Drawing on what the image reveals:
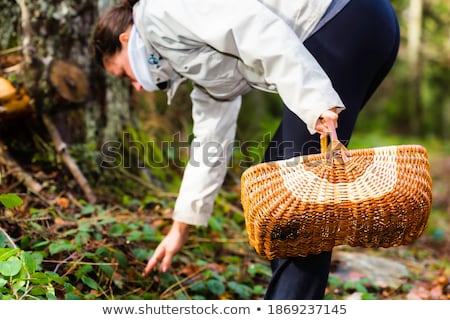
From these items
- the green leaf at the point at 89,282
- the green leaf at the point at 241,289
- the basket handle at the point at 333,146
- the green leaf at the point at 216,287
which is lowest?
the green leaf at the point at 241,289

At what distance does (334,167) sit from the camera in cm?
179

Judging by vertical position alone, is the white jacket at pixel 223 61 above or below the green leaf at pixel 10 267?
above

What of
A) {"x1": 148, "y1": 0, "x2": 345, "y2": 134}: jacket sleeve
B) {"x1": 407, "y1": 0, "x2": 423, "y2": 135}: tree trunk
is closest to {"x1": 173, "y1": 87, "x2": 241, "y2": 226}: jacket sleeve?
{"x1": 148, "y1": 0, "x2": 345, "y2": 134}: jacket sleeve

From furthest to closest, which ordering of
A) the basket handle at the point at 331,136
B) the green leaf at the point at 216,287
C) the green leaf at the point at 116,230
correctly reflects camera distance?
the green leaf at the point at 116,230
the green leaf at the point at 216,287
the basket handle at the point at 331,136

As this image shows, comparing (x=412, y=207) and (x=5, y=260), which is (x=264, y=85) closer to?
(x=412, y=207)

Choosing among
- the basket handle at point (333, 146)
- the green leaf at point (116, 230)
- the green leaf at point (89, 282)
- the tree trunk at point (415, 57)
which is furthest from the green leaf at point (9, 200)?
the tree trunk at point (415, 57)

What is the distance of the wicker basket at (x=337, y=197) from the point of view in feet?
5.68

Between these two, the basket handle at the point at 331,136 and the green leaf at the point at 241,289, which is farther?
the green leaf at the point at 241,289

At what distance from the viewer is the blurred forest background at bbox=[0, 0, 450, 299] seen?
2490 mm

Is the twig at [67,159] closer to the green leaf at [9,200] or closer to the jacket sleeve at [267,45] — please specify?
the green leaf at [9,200]

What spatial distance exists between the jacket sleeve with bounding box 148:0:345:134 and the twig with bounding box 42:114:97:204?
1546 mm

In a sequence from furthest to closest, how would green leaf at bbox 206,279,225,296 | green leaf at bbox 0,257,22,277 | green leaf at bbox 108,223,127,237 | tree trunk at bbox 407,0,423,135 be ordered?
tree trunk at bbox 407,0,423,135 → green leaf at bbox 108,223,127,237 → green leaf at bbox 206,279,225,296 → green leaf at bbox 0,257,22,277

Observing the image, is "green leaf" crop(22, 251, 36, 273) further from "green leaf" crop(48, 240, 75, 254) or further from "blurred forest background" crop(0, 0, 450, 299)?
"green leaf" crop(48, 240, 75, 254)

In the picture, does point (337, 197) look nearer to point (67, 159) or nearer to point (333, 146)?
point (333, 146)
